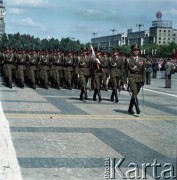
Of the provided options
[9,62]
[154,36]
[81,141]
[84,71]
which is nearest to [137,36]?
[154,36]

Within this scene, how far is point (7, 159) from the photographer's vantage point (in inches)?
285

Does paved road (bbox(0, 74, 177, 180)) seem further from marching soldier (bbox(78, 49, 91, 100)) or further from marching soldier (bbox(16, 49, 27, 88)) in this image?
marching soldier (bbox(16, 49, 27, 88))

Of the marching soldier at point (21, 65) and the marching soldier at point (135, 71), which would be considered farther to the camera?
the marching soldier at point (21, 65)

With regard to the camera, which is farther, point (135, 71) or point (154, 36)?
point (154, 36)

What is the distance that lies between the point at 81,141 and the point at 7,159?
1917 mm

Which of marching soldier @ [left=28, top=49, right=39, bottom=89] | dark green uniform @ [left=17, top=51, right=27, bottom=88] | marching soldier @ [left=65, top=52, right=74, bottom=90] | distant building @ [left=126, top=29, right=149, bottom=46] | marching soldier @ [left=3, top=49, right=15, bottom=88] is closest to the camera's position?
marching soldier @ [left=65, top=52, right=74, bottom=90]

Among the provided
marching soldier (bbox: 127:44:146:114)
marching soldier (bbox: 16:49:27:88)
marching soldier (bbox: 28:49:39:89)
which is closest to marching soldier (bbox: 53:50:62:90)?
marching soldier (bbox: 28:49:39:89)

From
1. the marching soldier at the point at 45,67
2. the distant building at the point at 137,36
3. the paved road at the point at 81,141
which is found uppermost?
the distant building at the point at 137,36

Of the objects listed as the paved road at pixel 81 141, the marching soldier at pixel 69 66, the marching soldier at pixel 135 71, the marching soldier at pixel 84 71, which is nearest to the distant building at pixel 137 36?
the marching soldier at pixel 69 66

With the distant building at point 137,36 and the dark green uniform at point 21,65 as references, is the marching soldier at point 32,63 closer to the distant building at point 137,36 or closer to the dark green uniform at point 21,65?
the dark green uniform at point 21,65

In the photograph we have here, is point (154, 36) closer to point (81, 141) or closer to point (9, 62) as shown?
point (9, 62)

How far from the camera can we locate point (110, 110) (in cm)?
1380

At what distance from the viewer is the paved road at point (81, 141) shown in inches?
267

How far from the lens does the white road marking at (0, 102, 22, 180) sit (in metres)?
6.42
